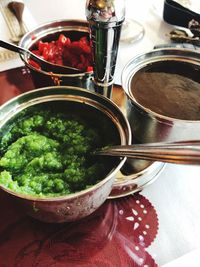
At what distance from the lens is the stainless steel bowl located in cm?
108

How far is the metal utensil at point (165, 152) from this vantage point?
65 cm

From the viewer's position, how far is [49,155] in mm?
849

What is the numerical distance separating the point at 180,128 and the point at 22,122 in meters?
0.50

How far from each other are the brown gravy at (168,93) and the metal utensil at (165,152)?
0.32m

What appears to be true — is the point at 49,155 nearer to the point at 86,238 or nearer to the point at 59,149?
the point at 59,149

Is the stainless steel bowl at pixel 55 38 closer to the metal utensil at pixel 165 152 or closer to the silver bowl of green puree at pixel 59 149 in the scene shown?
the silver bowl of green puree at pixel 59 149

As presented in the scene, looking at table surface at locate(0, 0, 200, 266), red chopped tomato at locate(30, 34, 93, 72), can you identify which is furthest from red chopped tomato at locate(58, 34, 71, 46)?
table surface at locate(0, 0, 200, 266)

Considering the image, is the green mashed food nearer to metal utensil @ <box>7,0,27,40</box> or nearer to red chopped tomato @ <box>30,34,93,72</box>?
red chopped tomato @ <box>30,34,93,72</box>

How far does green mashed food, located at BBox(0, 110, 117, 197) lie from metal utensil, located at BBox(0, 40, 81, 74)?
0.71ft

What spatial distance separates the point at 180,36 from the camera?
4.97 ft

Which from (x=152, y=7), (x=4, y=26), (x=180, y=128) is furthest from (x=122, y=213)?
(x=152, y=7)

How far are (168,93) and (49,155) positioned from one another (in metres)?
0.51

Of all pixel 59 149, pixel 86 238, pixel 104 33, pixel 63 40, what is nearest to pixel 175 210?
pixel 86 238

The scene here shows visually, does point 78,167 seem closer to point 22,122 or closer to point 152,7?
point 22,122
